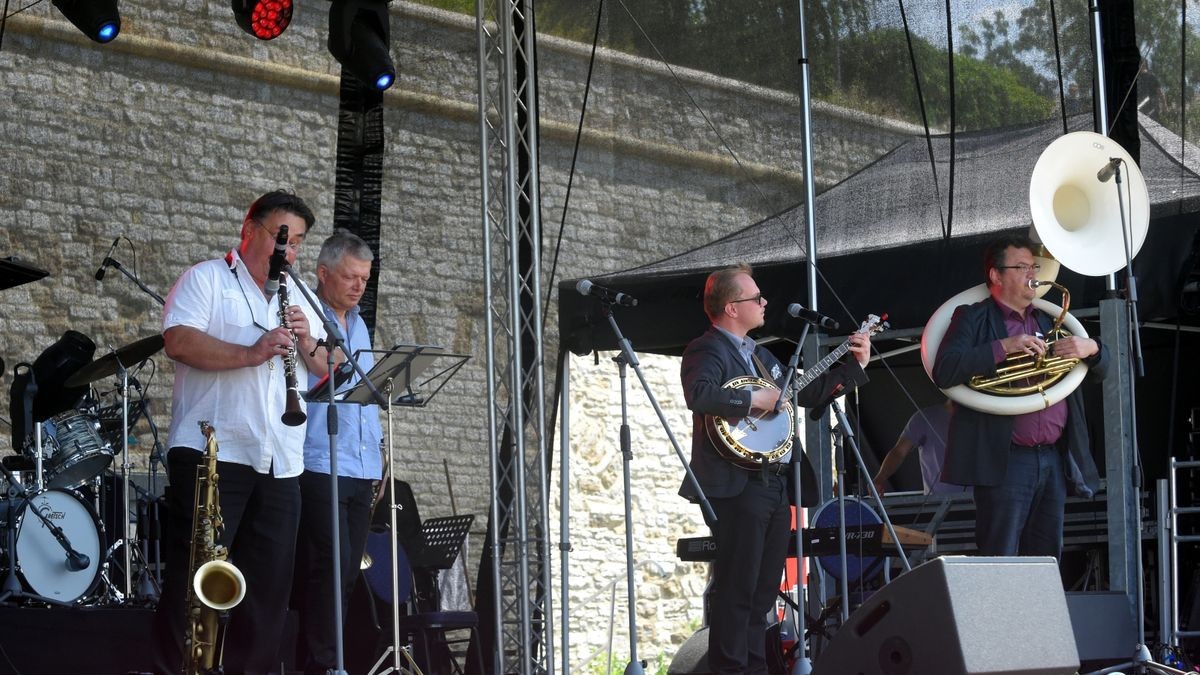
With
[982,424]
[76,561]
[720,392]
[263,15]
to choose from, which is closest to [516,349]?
[720,392]

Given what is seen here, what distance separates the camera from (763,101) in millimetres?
7348

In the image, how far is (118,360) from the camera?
7.41m

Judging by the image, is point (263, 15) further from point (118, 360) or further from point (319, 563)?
point (319, 563)

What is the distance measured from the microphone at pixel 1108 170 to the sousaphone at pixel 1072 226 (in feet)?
0.05

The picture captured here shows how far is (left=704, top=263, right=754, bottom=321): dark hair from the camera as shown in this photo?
5699 millimetres

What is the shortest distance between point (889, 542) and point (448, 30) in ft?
22.3

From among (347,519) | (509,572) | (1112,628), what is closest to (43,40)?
(509,572)

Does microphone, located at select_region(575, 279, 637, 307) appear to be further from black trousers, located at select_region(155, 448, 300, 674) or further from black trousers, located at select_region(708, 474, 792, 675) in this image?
black trousers, located at select_region(155, 448, 300, 674)

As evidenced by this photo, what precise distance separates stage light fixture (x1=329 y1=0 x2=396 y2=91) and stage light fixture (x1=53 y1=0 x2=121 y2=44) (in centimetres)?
85

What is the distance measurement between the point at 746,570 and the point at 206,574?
196 centimetres


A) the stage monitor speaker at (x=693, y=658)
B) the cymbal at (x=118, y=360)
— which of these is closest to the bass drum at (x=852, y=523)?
the stage monitor speaker at (x=693, y=658)

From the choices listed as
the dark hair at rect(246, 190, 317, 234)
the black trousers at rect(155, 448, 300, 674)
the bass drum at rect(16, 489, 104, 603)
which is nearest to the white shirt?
the black trousers at rect(155, 448, 300, 674)

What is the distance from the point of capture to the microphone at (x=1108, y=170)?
19.7 feet

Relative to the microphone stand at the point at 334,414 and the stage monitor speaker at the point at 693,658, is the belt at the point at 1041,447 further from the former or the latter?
the microphone stand at the point at 334,414
